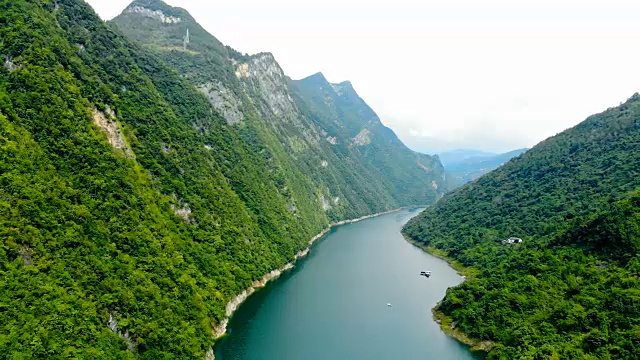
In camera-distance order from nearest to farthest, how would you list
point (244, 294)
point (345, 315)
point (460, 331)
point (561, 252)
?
point (460, 331)
point (561, 252)
point (345, 315)
point (244, 294)

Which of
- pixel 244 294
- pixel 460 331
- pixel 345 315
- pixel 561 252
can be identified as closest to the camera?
pixel 460 331

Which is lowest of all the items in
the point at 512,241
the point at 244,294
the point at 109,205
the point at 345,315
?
the point at 345,315

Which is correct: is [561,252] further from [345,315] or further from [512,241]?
[345,315]

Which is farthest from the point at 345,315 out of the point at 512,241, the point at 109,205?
the point at 512,241

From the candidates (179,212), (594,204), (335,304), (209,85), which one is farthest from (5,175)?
(594,204)

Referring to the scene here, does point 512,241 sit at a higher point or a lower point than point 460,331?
higher

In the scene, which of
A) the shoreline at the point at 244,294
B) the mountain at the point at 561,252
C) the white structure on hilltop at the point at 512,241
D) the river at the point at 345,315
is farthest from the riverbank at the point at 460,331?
the shoreline at the point at 244,294

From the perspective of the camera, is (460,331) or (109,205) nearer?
(109,205)

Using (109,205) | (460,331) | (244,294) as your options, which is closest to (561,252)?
(460,331)
